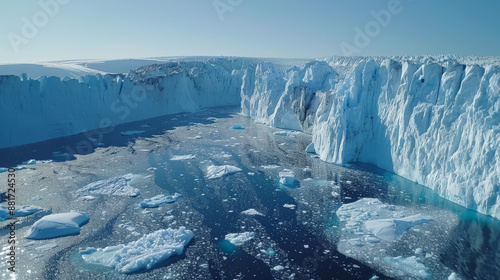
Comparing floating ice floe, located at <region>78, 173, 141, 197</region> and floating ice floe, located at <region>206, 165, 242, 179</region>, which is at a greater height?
floating ice floe, located at <region>206, 165, 242, 179</region>

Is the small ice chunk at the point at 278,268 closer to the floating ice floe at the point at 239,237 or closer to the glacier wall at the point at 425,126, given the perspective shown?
the floating ice floe at the point at 239,237

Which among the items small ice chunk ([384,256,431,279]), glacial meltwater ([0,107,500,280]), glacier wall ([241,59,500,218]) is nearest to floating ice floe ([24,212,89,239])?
glacial meltwater ([0,107,500,280])

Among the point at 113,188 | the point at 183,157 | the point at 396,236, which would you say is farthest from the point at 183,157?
the point at 396,236

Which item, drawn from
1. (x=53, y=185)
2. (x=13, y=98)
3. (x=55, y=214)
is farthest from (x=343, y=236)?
(x=13, y=98)

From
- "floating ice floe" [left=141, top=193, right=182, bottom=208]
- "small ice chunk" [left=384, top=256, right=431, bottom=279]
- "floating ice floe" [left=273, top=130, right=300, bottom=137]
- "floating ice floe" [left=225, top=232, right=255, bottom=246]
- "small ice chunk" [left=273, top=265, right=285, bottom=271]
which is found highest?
"small ice chunk" [left=384, top=256, right=431, bottom=279]

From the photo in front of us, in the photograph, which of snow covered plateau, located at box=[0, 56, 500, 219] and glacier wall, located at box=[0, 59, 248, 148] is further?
glacier wall, located at box=[0, 59, 248, 148]

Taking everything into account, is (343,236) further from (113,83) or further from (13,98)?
(113,83)

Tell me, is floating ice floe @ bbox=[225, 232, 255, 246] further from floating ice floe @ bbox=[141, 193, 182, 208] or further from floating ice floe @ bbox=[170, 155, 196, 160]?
floating ice floe @ bbox=[170, 155, 196, 160]
